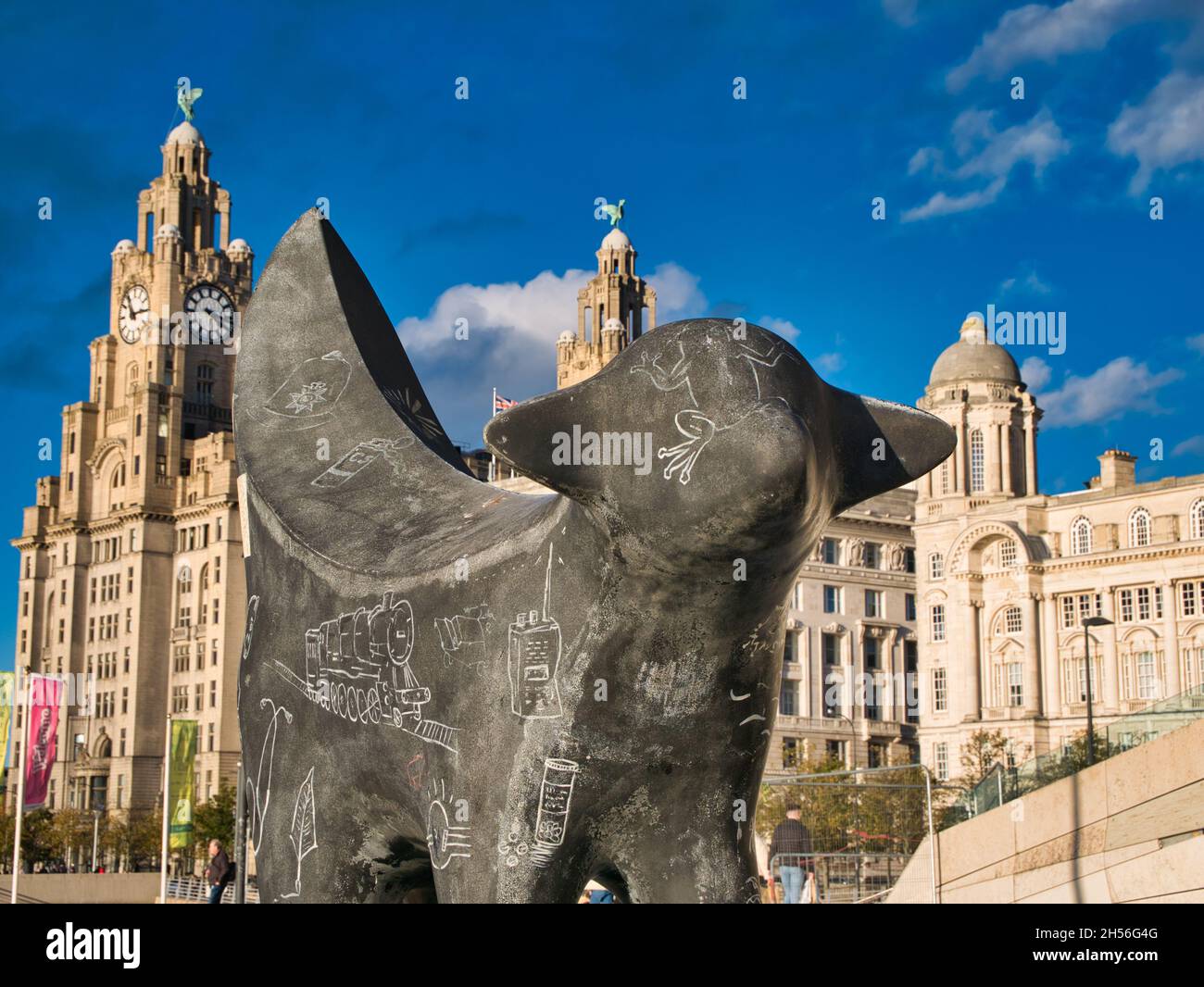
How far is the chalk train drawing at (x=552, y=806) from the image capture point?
629 centimetres

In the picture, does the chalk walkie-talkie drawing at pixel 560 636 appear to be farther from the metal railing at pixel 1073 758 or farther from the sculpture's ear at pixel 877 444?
the metal railing at pixel 1073 758

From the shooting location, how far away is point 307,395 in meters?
8.68

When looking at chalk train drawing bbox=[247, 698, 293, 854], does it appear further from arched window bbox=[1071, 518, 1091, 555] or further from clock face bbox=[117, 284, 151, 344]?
clock face bbox=[117, 284, 151, 344]

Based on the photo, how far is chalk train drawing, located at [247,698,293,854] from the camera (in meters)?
7.74

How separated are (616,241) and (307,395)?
104263 mm

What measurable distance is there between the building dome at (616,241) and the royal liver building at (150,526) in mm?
26641

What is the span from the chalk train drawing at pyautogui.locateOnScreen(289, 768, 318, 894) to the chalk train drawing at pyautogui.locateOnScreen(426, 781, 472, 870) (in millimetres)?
969

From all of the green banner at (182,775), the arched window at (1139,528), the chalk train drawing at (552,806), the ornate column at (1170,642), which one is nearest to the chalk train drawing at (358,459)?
the chalk train drawing at (552,806)

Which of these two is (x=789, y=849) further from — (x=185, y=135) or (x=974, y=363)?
(x=185, y=135)

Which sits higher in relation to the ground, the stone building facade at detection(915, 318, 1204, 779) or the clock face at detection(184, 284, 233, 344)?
the clock face at detection(184, 284, 233, 344)

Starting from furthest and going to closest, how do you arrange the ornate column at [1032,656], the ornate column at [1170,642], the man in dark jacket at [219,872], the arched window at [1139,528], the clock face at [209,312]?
the clock face at [209,312]
the ornate column at [1032,656]
the arched window at [1139,528]
the ornate column at [1170,642]
the man in dark jacket at [219,872]

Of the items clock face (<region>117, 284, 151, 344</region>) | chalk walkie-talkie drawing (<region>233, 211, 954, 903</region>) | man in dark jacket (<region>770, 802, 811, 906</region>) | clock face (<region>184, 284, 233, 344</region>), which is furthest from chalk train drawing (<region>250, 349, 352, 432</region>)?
clock face (<region>117, 284, 151, 344</region>)

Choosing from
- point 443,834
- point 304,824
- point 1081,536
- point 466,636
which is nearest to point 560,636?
point 466,636
